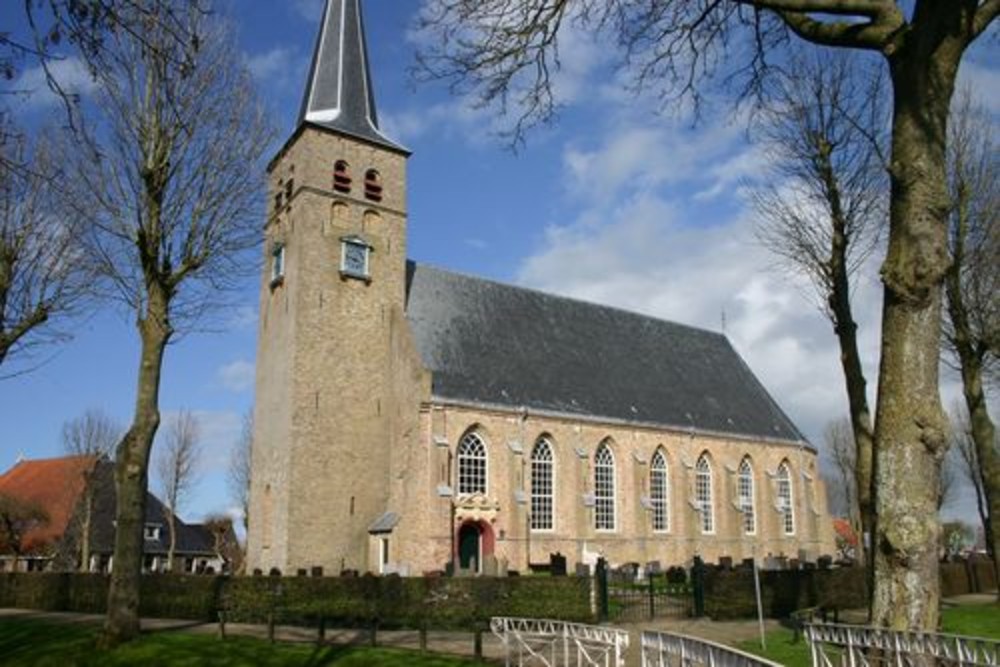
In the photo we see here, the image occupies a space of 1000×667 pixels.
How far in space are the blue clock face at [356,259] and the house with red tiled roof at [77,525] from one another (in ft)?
54.4

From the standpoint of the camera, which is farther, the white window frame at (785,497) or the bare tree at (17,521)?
the white window frame at (785,497)

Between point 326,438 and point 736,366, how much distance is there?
24186mm

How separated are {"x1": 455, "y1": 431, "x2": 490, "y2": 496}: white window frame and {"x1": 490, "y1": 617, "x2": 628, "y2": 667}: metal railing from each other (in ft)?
37.0

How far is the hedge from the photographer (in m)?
18.4

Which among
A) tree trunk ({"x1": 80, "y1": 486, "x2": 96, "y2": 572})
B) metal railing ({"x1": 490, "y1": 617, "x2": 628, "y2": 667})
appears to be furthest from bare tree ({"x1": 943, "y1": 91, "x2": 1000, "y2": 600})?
tree trunk ({"x1": 80, "y1": 486, "x2": 96, "y2": 572})

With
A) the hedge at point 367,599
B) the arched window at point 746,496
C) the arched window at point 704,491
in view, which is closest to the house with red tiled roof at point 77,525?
the hedge at point 367,599

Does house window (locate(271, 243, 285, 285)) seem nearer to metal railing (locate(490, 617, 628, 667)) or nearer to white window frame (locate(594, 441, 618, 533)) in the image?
white window frame (locate(594, 441, 618, 533))

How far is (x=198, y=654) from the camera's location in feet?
44.9

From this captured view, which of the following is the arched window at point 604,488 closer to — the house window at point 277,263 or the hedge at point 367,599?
the hedge at point 367,599

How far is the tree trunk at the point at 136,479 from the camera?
47.6ft

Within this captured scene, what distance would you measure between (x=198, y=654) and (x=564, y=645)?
640 centimetres

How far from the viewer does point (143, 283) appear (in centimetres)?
1636

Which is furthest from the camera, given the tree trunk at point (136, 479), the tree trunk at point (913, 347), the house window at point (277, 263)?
the house window at point (277, 263)

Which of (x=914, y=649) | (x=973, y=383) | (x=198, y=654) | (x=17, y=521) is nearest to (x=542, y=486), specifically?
(x=973, y=383)
